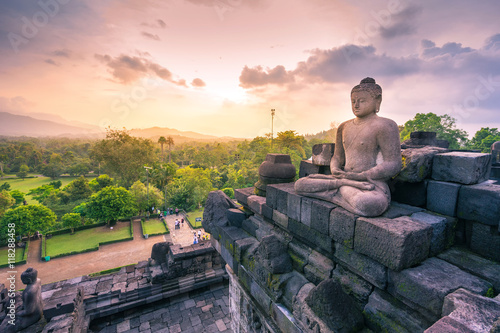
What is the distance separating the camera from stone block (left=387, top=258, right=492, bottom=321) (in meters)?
1.79

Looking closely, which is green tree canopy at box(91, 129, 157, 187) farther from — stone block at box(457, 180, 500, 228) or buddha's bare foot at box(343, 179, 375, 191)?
stone block at box(457, 180, 500, 228)

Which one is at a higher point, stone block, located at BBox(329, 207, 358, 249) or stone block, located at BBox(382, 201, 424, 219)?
stone block, located at BBox(382, 201, 424, 219)

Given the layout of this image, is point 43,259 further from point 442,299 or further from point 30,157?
point 30,157

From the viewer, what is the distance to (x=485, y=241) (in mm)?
2291

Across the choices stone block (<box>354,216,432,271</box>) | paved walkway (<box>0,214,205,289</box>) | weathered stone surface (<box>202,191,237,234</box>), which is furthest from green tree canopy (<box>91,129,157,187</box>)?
stone block (<box>354,216,432,271</box>)

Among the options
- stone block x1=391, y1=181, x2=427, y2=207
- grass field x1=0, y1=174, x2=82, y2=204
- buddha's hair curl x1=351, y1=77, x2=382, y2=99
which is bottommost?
grass field x1=0, y1=174, x2=82, y2=204

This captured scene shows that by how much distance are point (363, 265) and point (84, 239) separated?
947 inches

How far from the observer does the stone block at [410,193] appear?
2865mm

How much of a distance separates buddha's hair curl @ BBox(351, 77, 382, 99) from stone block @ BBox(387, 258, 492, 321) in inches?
81.4

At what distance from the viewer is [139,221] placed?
24.0 m

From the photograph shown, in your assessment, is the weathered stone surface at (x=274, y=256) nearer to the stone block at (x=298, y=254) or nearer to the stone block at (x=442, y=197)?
the stone block at (x=298, y=254)

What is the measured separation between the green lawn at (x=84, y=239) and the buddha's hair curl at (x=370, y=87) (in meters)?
21.8

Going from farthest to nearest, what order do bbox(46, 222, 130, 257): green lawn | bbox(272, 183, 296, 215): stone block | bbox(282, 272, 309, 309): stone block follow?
1. bbox(46, 222, 130, 257): green lawn
2. bbox(272, 183, 296, 215): stone block
3. bbox(282, 272, 309, 309): stone block

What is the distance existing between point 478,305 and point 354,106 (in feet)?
7.70
